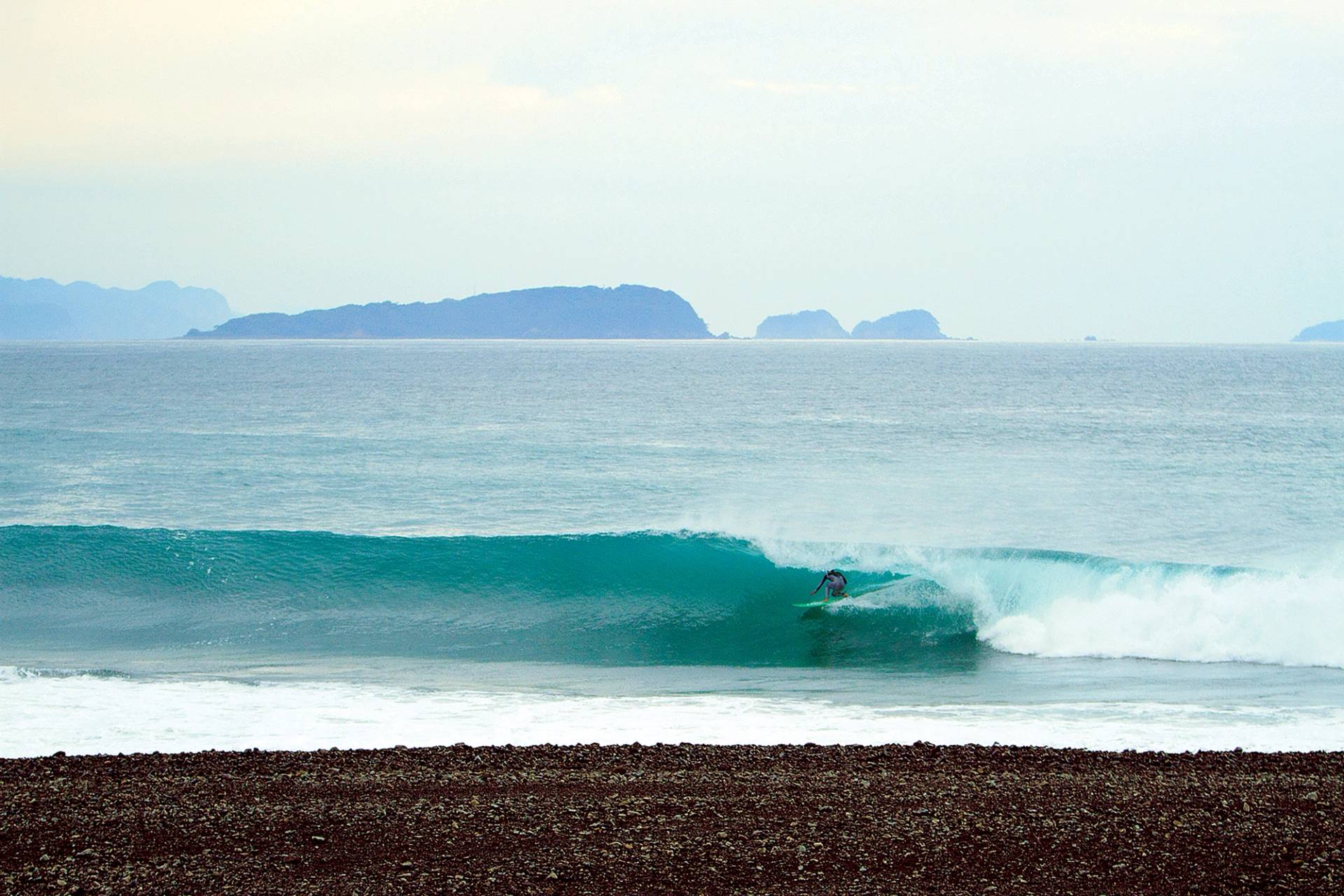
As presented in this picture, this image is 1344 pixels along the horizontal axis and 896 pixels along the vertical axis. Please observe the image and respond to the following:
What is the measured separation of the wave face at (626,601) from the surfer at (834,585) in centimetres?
29

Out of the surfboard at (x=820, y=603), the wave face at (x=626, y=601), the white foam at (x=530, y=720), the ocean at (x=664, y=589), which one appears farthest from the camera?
the surfboard at (x=820, y=603)

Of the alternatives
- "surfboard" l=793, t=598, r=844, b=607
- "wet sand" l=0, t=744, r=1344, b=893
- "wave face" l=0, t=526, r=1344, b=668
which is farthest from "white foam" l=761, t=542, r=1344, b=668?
"wet sand" l=0, t=744, r=1344, b=893

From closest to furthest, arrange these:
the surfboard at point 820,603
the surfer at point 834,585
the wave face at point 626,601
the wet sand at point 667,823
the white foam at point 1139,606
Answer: the wet sand at point 667,823, the white foam at point 1139,606, the wave face at point 626,601, the surfboard at point 820,603, the surfer at point 834,585

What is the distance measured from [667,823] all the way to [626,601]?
9.58 meters

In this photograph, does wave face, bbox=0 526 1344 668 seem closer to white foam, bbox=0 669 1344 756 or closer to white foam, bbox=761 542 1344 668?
white foam, bbox=761 542 1344 668

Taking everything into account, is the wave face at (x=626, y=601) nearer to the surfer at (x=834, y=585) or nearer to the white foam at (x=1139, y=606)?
the white foam at (x=1139, y=606)

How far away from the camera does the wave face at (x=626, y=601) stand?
1278cm

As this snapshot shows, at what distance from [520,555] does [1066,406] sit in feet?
122

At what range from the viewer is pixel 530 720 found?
9359 millimetres

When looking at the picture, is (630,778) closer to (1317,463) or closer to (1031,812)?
(1031,812)

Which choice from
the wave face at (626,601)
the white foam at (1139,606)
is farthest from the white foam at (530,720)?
the white foam at (1139,606)

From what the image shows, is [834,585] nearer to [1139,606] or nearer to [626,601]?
[626,601]

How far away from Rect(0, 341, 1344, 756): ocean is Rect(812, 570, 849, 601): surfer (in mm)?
294

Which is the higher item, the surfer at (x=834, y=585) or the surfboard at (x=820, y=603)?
the surfer at (x=834, y=585)
